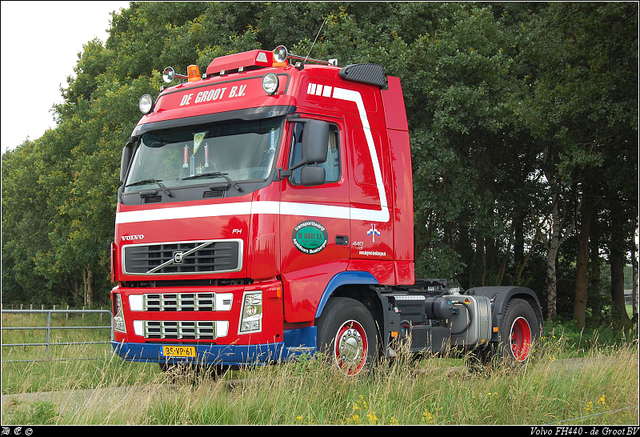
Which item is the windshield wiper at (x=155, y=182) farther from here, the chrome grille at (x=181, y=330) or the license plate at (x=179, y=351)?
the license plate at (x=179, y=351)

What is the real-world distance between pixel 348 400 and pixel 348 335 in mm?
1456

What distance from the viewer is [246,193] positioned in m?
7.32

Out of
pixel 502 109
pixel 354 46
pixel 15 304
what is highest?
pixel 354 46

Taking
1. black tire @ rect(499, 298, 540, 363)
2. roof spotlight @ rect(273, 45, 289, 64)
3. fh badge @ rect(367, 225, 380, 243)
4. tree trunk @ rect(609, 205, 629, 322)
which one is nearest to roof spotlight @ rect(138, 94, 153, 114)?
roof spotlight @ rect(273, 45, 289, 64)

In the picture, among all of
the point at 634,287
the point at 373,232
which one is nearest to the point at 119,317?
the point at 373,232

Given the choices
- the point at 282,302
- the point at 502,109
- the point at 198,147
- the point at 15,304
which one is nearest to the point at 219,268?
the point at 282,302

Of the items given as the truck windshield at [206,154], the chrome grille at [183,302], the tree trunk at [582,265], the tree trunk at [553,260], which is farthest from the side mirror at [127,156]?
the tree trunk at [582,265]

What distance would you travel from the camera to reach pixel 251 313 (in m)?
7.20

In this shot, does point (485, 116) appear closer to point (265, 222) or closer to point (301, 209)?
point (301, 209)

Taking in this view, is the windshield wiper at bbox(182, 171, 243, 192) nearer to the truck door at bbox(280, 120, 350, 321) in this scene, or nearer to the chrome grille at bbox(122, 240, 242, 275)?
the truck door at bbox(280, 120, 350, 321)

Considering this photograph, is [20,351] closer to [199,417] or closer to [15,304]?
[199,417]

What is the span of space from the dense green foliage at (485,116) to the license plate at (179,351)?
1046 cm

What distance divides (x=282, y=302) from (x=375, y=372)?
5.25 ft

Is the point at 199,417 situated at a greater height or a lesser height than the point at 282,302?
lesser
